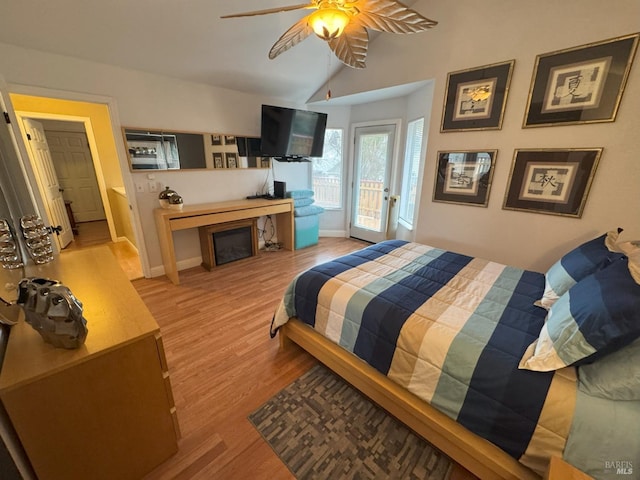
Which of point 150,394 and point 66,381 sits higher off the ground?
point 66,381

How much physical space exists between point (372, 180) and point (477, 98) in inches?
79.4

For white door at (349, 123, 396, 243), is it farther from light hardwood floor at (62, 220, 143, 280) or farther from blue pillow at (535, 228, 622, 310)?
light hardwood floor at (62, 220, 143, 280)

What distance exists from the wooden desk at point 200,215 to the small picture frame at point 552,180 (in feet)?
8.97

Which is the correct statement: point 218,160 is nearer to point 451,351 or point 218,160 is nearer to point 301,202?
point 301,202

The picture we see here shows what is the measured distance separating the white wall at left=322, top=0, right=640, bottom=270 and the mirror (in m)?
2.02

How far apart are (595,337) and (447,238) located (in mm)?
2044

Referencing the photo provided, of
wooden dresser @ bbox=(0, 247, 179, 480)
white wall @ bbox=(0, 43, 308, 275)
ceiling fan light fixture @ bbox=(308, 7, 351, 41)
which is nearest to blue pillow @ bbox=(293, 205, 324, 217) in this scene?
white wall @ bbox=(0, 43, 308, 275)

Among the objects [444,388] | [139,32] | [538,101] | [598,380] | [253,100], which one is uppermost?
[139,32]

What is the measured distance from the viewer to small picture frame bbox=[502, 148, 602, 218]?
6.67 feet

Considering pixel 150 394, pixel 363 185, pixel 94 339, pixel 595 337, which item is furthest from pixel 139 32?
pixel 595 337

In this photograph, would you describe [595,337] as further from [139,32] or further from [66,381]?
[139,32]

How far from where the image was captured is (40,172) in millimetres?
3496

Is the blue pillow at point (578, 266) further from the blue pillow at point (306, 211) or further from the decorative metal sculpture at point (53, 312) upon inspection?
the blue pillow at point (306, 211)

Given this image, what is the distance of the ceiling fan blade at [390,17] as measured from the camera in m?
1.46
